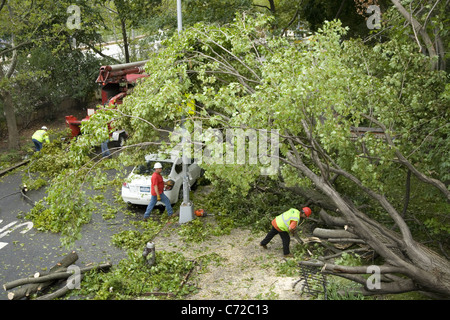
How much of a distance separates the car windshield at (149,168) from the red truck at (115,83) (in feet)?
14.2

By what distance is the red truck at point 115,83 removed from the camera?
54.4ft

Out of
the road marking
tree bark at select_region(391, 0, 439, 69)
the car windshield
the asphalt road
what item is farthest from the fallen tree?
tree bark at select_region(391, 0, 439, 69)

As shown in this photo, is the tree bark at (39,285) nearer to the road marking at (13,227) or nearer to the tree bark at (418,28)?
the road marking at (13,227)

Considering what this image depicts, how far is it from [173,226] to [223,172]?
3.57 meters

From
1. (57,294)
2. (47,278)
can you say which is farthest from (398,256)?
(47,278)

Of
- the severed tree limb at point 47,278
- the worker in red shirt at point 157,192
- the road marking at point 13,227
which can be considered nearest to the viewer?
the severed tree limb at point 47,278

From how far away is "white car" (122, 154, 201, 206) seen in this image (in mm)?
11430

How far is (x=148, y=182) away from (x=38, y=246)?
3072 millimetres

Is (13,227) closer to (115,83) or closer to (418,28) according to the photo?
(115,83)

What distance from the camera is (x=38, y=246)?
977cm

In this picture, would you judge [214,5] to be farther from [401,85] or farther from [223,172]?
[223,172]

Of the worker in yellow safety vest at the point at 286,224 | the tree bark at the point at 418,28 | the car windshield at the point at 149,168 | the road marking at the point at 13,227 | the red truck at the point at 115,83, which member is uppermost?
the tree bark at the point at 418,28

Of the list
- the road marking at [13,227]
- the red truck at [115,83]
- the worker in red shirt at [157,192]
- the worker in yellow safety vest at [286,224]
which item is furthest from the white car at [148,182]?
the red truck at [115,83]
